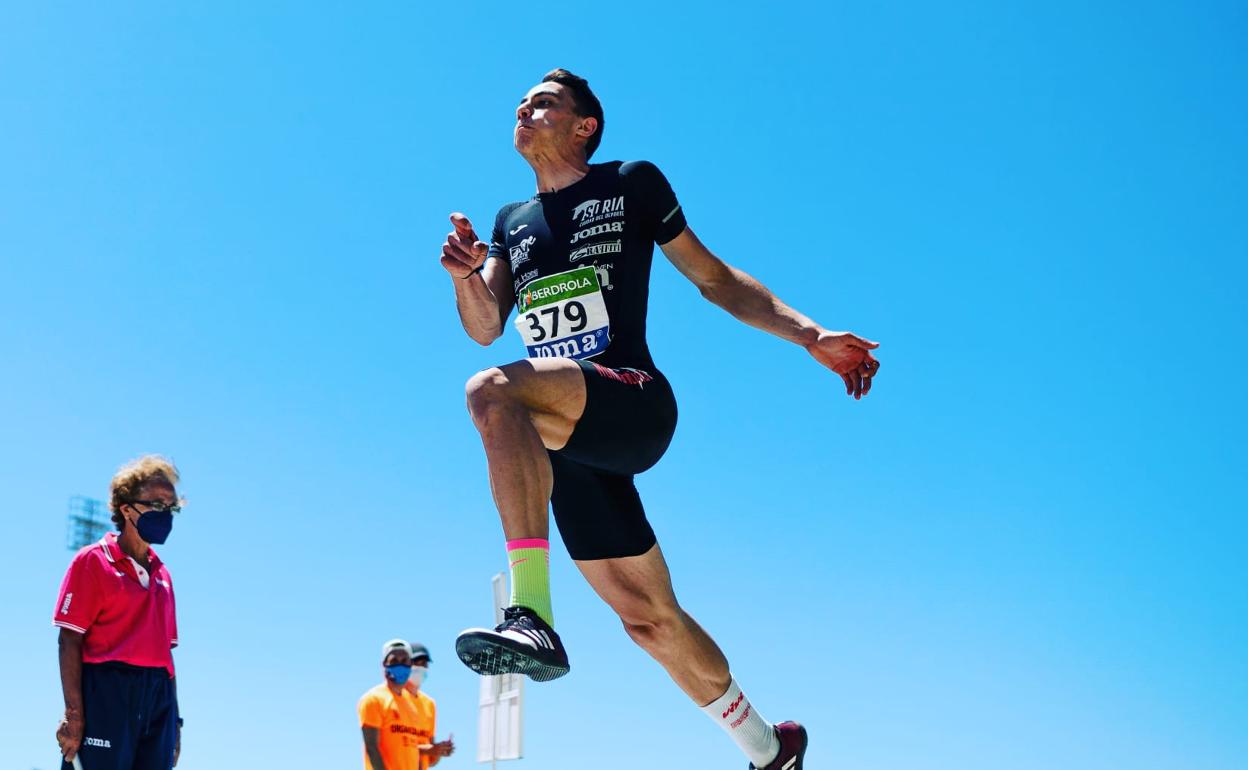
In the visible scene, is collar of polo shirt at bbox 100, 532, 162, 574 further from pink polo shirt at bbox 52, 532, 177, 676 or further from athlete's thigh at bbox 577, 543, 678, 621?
athlete's thigh at bbox 577, 543, 678, 621

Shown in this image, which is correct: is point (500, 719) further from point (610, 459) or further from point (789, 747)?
point (610, 459)

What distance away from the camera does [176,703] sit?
6.52 meters

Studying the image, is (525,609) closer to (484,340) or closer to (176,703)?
(484,340)

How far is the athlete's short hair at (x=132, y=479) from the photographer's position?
6535 millimetres

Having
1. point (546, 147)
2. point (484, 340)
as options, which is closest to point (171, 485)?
point (484, 340)

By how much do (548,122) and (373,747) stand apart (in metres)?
5.69

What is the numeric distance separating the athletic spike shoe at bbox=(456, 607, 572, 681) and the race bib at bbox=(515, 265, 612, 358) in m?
1.19

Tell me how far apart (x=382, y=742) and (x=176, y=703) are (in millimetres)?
2861

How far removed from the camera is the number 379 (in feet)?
15.6

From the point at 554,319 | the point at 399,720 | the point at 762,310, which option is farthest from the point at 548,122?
the point at 399,720

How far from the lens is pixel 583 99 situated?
5.35 metres

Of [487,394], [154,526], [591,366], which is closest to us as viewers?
[487,394]

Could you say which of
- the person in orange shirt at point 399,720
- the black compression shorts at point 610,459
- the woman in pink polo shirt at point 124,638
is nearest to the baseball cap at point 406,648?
Result: the person in orange shirt at point 399,720

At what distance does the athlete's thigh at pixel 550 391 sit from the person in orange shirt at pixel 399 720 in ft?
18.0
